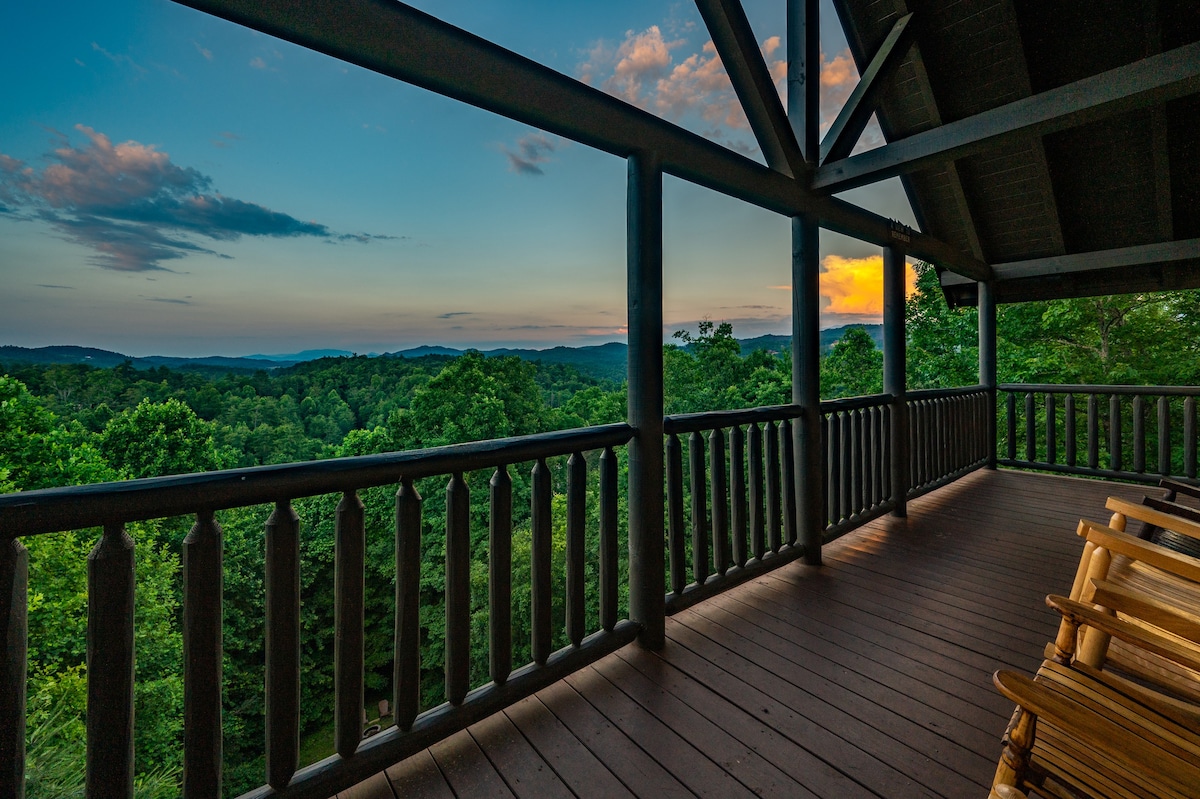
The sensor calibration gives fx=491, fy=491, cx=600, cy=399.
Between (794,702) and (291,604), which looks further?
(794,702)

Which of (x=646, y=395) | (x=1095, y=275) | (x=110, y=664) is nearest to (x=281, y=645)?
(x=110, y=664)

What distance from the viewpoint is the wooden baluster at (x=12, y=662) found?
0.94 meters

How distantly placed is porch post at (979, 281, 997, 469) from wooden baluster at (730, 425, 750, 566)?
4.44 metres

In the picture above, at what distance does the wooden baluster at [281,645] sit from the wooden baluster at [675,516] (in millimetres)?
1485

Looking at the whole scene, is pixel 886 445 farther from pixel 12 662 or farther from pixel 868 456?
pixel 12 662

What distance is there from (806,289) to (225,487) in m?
2.78

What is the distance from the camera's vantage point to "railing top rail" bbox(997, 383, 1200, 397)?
14.8ft

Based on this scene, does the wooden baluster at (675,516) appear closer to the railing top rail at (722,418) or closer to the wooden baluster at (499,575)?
the railing top rail at (722,418)

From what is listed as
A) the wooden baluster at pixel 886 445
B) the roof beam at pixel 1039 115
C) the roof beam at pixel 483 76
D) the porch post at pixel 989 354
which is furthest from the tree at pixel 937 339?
the roof beam at pixel 483 76

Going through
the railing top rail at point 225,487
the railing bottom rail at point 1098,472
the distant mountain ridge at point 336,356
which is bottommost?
the railing bottom rail at point 1098,472

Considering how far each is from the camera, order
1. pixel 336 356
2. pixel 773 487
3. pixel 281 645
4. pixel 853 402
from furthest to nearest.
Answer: pixel 336 356 < pixel 853 402 < pixel 773 487 < pixel 281 645

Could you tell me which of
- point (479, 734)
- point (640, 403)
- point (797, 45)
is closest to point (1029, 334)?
point (797, 45)

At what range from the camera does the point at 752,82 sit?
257cm

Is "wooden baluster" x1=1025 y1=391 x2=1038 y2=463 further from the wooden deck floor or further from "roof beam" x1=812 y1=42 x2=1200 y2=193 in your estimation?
"roof beam" x1=812 y1=42 x2=1200 y2=193
